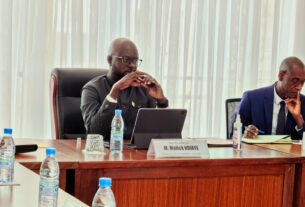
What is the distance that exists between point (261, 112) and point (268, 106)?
62 mm

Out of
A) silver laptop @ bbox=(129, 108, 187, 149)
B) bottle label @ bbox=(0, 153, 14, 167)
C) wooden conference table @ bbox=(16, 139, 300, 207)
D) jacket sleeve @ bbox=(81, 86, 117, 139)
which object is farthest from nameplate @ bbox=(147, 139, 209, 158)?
bottle label @ bbox=(0, 153, 14, 167)

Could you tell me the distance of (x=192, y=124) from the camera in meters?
4.61

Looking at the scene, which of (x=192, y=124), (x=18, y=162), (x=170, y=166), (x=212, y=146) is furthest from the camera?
(x=192, y=124)

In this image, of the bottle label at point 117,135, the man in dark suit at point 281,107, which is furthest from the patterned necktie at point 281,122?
the bottle label at point 117,135

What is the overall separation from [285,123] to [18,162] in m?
2.00

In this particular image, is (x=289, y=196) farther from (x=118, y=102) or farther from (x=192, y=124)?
(x=192, y=124)

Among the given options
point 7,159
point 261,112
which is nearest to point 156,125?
point 7,159

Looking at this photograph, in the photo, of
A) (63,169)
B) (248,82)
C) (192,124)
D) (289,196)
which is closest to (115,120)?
(63,169)

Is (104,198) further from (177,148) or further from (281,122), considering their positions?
(281,122)

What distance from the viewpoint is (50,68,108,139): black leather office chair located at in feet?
11.2

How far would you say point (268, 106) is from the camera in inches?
151

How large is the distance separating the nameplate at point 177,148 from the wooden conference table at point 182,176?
45 millimetres

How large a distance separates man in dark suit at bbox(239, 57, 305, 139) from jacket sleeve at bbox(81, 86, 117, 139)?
3.32ft

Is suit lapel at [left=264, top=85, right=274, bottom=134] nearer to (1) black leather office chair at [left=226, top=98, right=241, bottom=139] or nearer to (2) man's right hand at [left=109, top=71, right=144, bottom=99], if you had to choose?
(1) black leather office chair at [left=226, top=98, right=241, bottom=139]
